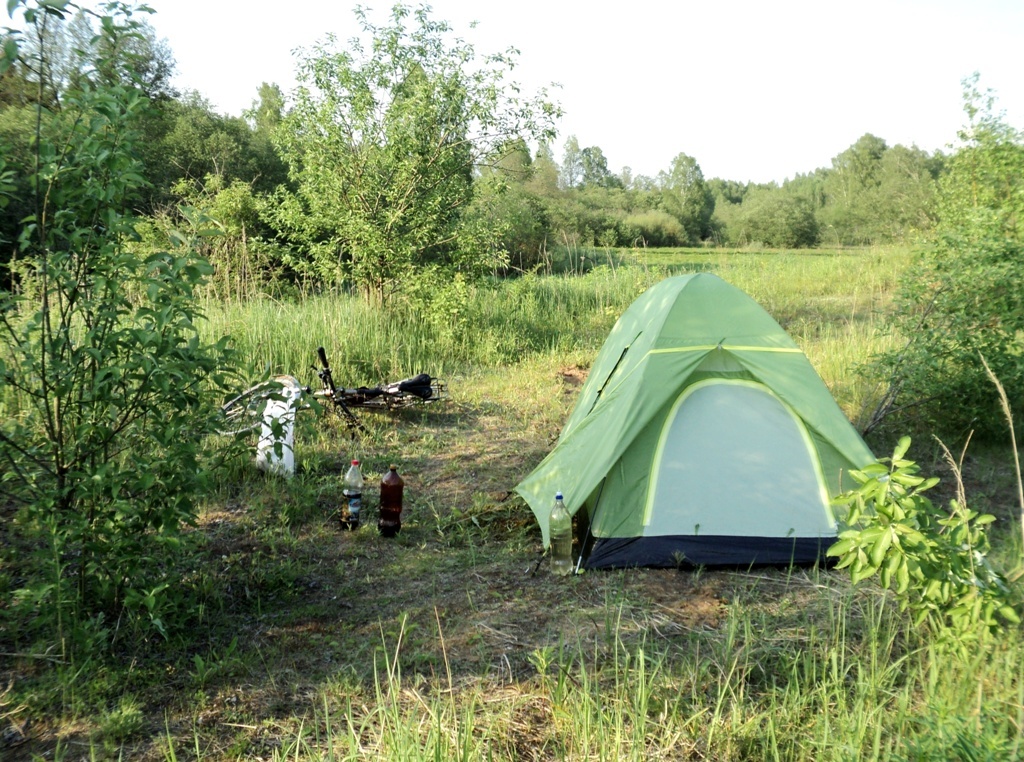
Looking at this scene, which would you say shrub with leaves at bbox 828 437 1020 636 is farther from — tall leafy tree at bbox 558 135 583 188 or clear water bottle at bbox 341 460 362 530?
tall leafy tree at bbox 558 135 583 188

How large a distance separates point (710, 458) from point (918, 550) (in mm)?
1647

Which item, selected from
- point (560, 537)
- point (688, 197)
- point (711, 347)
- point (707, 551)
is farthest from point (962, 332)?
point (688, 197)

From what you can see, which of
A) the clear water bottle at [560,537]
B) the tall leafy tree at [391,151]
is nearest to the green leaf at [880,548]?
the clear water bottle at [560,537]

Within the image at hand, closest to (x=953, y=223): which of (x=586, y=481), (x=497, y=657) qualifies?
Answer: (x=586, y=481)

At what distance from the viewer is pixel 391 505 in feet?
15.5

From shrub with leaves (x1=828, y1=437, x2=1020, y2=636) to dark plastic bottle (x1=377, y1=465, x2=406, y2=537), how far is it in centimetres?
255

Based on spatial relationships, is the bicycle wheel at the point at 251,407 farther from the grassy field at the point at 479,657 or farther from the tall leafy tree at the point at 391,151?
the tall leafy tree at the point at 391,151

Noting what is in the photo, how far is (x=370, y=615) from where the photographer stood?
374cm

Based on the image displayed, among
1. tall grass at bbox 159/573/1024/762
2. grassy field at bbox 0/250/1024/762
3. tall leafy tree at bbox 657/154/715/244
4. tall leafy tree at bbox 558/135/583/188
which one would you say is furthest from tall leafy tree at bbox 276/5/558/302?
tall leafy tree at bbox 558/135/583/188

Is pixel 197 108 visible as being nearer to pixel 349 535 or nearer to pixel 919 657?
pixel 349 535

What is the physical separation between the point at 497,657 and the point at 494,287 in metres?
7.36

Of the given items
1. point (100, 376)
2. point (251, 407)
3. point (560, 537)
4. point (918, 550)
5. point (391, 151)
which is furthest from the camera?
point (391, 151)

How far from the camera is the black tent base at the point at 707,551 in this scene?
4.29 meters

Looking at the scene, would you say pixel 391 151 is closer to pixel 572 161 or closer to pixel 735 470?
pixel 735 470
